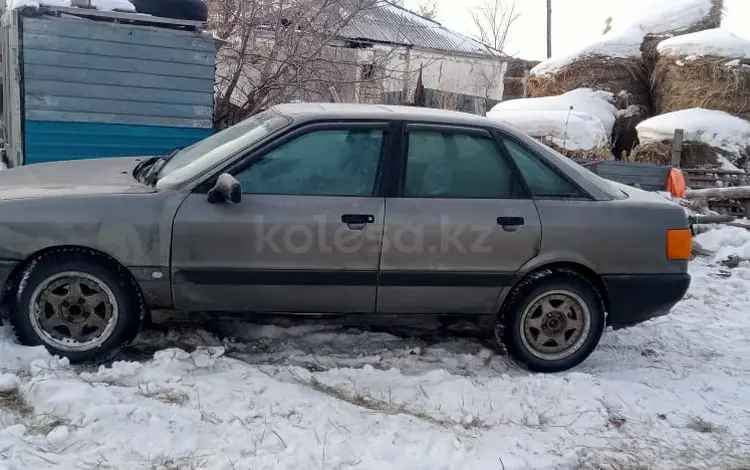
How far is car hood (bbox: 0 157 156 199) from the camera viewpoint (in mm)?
4012

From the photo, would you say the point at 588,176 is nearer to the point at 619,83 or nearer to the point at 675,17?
the point at 619,83

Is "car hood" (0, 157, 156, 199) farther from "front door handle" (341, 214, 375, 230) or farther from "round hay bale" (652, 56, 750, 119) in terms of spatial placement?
"round hay bale" (652, 56, 750, 119)

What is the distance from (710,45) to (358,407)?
12.9 m

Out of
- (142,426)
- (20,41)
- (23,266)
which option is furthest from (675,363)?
(20,41)

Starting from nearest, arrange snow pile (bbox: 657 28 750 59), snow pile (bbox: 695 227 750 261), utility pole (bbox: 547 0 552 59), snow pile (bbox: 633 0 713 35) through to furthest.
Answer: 1. snow pile (bbox: 695 227 750 261)
2. snow pile (bbox: 657 28 750 59)
3. snow pile (bbox: 633 0 713 35)
4. utility pole (bbox: 547 0 552 59)

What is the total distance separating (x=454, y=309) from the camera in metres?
4.31

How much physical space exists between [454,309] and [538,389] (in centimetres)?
68

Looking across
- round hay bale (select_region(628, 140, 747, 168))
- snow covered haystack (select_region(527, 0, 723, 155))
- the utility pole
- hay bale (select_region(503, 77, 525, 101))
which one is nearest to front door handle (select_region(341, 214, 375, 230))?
round hay bale (select_region(628, 140, 747, 168))

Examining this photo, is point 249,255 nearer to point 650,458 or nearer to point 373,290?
point 373,290

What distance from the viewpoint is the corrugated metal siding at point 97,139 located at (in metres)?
7.04

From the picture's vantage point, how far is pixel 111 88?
730cm

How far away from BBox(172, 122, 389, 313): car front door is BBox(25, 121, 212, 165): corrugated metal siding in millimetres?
3828

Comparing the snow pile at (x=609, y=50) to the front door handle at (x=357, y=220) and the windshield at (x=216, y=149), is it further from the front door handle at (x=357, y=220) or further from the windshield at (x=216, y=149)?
the front door handle at (x=357, y=220)

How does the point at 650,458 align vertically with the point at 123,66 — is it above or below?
below
